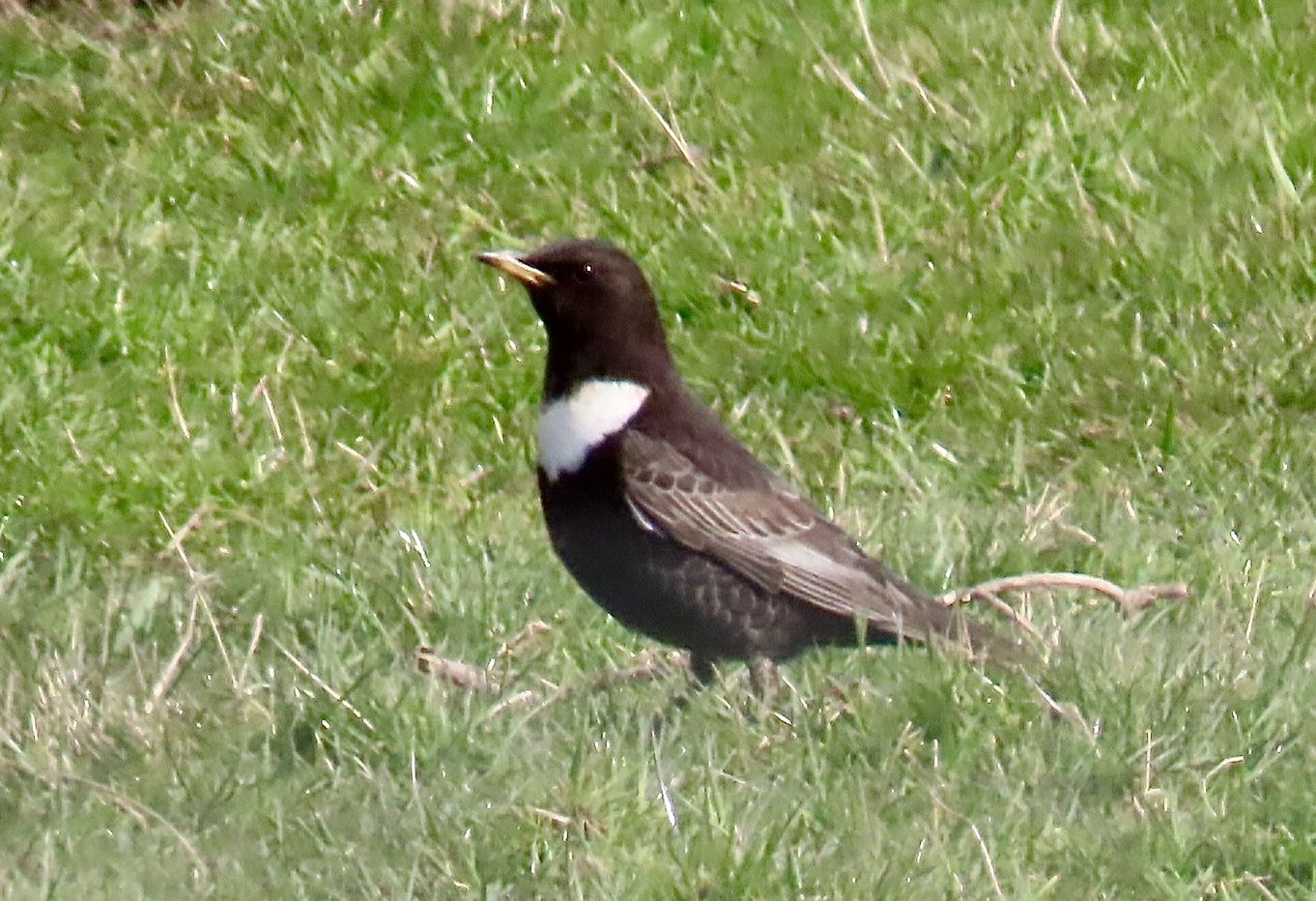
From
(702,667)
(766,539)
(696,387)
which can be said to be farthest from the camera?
(696,387)

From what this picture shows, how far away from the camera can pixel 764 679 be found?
5352 millimetres

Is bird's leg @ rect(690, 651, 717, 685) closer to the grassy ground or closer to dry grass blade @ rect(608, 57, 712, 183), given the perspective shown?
the grassy ground

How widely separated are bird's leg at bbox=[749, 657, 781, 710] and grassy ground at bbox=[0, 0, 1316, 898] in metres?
0.07

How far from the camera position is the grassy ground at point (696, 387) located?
4.40 m

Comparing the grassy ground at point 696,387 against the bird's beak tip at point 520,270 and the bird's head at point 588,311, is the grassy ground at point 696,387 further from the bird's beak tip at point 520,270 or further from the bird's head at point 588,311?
the bird's beak tip at point 520,270

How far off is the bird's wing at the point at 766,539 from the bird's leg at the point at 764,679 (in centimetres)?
19

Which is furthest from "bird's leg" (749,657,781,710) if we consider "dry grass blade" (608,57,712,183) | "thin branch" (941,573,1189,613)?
"dry grass blade" (608,57,712,183)

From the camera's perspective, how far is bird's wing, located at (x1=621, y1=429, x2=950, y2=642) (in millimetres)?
5484

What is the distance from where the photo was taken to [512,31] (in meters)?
8.90

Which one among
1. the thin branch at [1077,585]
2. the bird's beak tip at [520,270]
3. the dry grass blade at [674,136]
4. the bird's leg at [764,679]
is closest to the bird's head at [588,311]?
the bird's beak tip at [520,270]

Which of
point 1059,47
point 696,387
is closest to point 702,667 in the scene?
point 696,387

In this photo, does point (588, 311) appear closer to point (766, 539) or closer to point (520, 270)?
point (520, 270)

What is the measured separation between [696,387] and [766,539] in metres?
1.77

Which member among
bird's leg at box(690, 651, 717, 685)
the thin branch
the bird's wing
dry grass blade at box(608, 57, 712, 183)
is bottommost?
the thin branch
